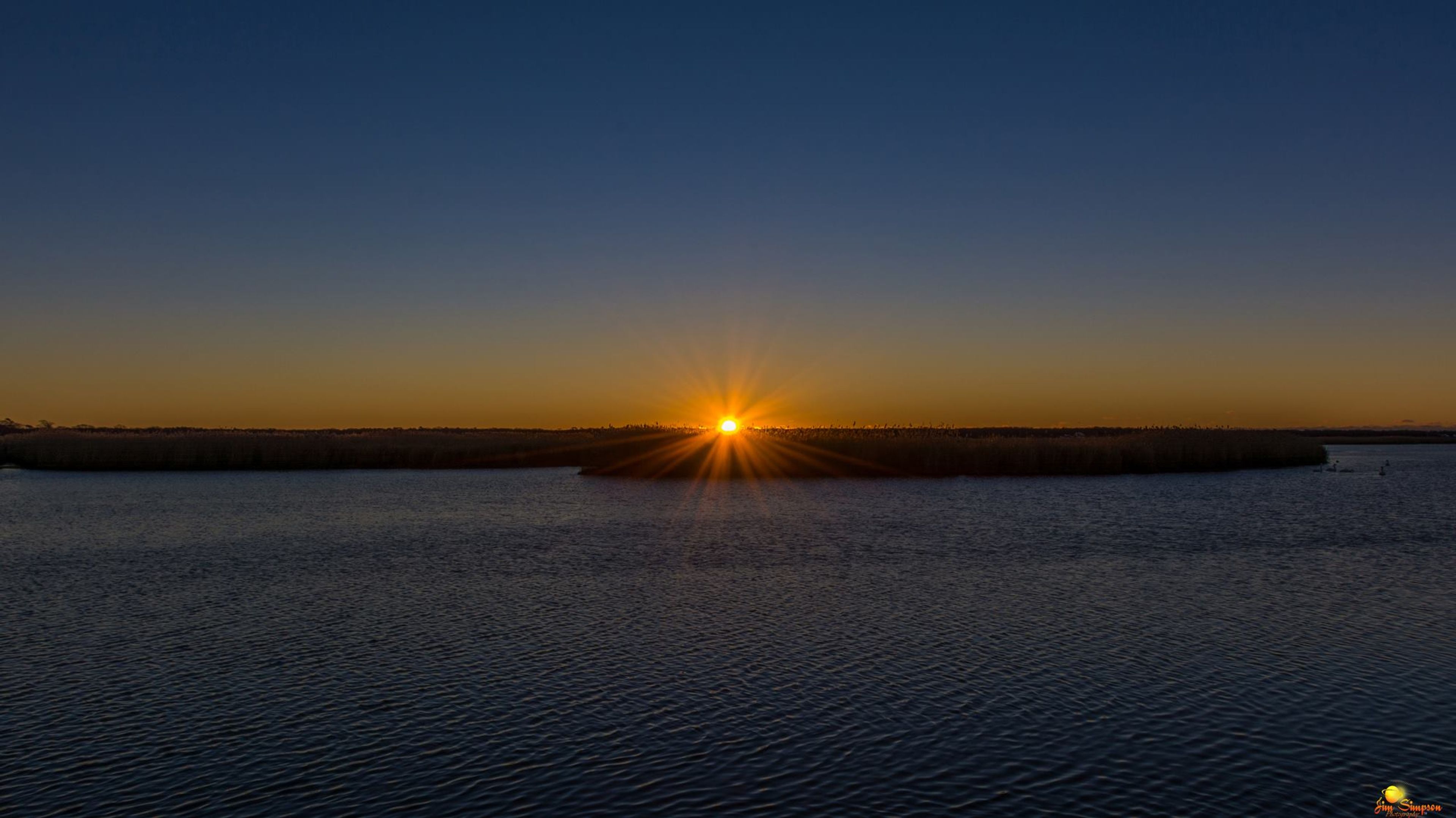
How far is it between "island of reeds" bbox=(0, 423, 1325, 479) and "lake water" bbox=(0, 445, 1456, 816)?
32428 millimetres

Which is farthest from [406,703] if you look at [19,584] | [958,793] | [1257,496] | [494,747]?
[1257,496]

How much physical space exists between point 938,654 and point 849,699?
3.19 metres

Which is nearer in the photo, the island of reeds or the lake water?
the lake water

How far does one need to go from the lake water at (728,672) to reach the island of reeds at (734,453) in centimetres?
3243

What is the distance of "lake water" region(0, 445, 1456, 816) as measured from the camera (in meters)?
10.9

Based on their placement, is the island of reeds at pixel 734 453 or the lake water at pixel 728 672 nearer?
the lake water at pixel 728 672

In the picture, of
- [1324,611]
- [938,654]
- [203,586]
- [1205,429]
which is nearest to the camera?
[938,654]

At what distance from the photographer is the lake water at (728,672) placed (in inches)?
428

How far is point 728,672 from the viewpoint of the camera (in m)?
15.6

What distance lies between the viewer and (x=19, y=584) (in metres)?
23.7

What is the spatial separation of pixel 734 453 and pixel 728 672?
5549 cm

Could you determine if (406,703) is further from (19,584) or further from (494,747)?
(19,584)

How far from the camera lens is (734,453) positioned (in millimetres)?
71062

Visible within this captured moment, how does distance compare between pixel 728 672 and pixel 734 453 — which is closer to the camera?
pixel 728 672
